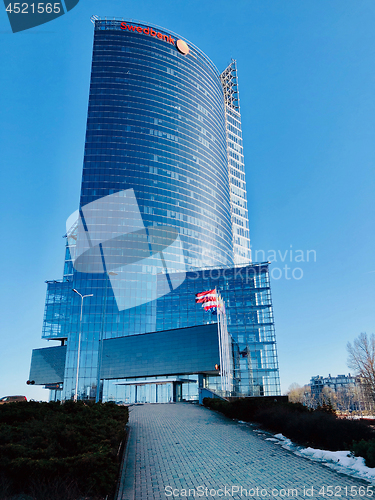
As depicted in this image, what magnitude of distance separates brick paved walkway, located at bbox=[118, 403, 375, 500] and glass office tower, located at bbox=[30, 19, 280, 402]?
47.6 meters

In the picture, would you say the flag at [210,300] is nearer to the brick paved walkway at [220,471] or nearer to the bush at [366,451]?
the brick paved walkway at [220,471]

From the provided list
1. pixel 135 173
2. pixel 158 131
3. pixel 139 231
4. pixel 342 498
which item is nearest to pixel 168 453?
pixel 342 498

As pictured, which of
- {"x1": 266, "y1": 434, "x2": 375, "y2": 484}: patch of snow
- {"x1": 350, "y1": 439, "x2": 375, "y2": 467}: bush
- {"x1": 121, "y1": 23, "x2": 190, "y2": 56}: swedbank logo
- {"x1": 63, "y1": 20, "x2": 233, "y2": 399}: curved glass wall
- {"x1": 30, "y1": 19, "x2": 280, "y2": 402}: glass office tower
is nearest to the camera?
{"x1": 266, "y1": 434, "x2": 375, "y2": 484}: patch of snow

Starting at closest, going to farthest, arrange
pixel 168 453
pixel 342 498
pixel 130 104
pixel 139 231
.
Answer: pixel 342 498
pixel 168 453
pixel 139 231
pixel 130 104

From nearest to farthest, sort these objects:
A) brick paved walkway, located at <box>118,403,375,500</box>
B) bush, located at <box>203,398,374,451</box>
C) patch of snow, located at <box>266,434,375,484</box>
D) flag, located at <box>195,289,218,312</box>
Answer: brick paved walkway, located at <box>118,403,375,500</box> → patch of snow, located at <box>266,434,375,484</box> → bush, located at <box>203,398,374,451</box> → flag, located at <box>195,289,218,312</box>

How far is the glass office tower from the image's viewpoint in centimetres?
8062

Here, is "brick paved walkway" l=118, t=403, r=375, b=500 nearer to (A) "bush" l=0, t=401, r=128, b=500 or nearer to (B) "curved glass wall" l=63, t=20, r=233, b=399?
(A) "bush" l=0, t=401, r=128, b=500

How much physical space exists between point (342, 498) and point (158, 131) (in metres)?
117

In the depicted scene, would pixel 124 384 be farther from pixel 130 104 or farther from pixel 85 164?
pixel 130 104

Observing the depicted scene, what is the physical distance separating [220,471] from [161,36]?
5916 inches

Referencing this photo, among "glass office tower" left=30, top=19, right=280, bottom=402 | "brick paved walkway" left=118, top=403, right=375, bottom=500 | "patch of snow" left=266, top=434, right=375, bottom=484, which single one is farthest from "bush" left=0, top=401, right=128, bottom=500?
"glass office tower" left=30, top=19, right=280, bottom=402

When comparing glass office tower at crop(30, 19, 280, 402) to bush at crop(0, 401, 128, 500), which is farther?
glass office tower at crop(30, 19, 280, 402)

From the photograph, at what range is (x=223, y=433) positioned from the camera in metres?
20.6

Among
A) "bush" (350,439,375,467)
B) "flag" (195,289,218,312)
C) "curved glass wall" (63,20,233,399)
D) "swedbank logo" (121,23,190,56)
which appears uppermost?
"swedbank logo" (121,23,190,56)
